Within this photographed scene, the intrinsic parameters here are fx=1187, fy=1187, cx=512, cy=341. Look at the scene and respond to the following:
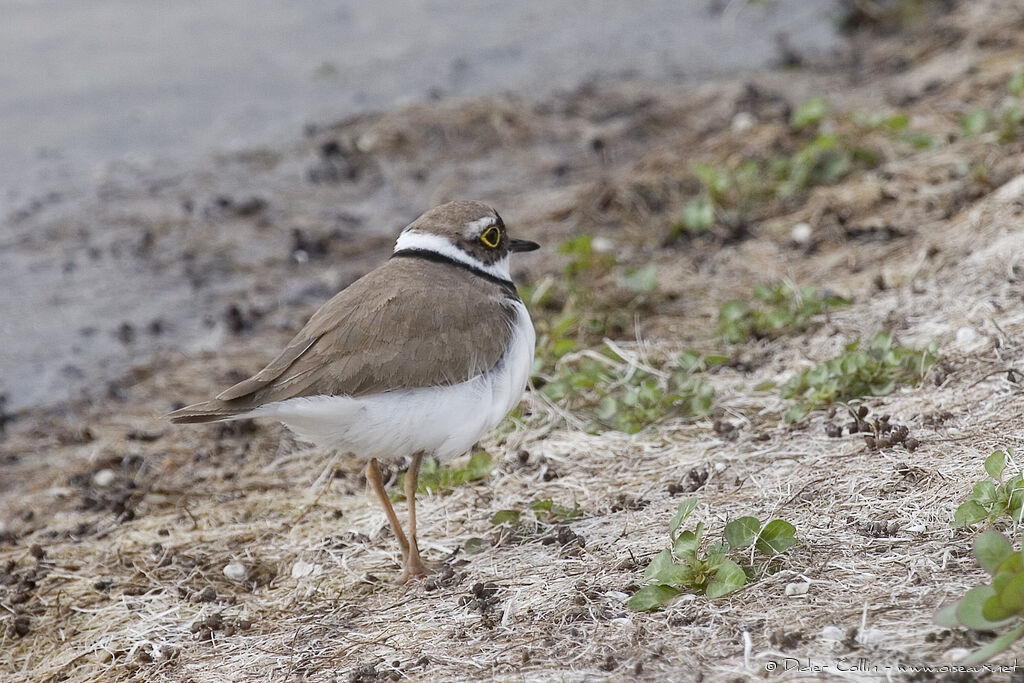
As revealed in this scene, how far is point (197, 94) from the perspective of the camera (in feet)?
40.9

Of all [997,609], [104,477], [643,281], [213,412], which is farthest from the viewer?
[643,281]

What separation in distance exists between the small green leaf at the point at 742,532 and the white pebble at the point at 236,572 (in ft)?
7.14

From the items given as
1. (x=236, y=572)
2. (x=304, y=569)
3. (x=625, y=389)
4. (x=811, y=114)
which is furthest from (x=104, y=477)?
(x=811, y=114)

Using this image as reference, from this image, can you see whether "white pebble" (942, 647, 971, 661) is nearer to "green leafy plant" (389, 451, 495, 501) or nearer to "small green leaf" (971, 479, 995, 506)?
"small green leaf" (971, 479, 995, 506)

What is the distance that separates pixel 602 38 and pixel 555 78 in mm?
1271

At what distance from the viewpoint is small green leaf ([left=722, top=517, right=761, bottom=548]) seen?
4047mm

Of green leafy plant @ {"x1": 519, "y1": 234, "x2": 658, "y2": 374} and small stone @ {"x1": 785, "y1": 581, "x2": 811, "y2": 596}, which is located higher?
green leafy plant @ {"x1": 519, "y1": 234, "x2": 658, "y2": 374}

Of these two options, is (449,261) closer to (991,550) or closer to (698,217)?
(991,550)

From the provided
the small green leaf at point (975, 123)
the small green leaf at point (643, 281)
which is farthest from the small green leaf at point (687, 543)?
the small green leaf at point (975, 123)

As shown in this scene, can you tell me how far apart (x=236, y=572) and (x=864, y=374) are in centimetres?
292

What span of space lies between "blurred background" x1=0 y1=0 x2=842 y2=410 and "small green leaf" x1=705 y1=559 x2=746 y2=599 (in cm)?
532

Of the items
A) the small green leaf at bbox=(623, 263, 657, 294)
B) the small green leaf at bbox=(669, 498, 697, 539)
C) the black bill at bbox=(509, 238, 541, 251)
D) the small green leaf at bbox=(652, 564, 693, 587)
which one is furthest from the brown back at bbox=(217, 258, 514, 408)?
the small green leaf at bbox=(623, 263, 657, 294)

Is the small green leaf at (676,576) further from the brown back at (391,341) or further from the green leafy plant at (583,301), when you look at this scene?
the green leafy plant at (583,301)

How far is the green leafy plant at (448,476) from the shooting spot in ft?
18.1
